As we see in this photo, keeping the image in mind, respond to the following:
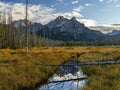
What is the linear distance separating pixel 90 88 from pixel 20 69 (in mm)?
10401

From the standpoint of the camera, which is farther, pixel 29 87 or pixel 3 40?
pixel 3 40

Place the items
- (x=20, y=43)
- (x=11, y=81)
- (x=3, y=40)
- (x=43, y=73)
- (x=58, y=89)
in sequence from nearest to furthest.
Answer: (x=11, y=81)
(x=58, y=89)
(x=43, y=73)
(x=3, y=40)
(x=20, y=43)

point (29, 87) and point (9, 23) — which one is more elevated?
point (9, 23)

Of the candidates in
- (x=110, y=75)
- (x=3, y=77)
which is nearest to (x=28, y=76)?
(x=3, y=77)

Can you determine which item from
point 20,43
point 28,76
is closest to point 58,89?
point 28,76

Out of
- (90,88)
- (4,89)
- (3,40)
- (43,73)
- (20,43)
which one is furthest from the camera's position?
(20,43)

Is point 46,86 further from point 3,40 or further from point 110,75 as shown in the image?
point 3,40

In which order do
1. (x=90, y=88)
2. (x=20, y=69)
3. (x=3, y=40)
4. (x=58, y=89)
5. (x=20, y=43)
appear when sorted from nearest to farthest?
1. (x=90, y=88)
2. (x=58, y=89)
3. (x=20, y=69)
4. (x=3, y=40)
5. (x=20, y=43)

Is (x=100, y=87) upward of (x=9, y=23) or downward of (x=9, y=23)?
downward

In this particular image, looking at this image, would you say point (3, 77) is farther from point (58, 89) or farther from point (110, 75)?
point (110, 75)

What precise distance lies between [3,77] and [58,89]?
477cm

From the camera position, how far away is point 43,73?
2812 cm

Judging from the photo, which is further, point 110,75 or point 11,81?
point 110,75

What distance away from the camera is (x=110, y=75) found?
23359 millimetres
